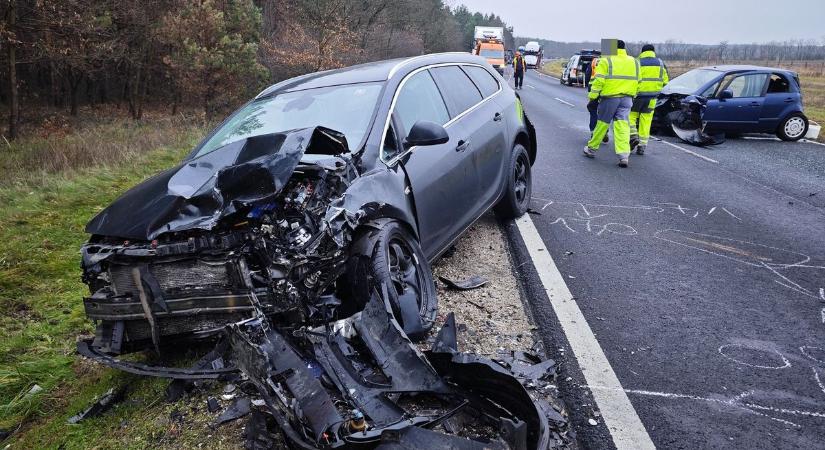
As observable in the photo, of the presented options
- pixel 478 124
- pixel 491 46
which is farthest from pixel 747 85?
pixel 491 46

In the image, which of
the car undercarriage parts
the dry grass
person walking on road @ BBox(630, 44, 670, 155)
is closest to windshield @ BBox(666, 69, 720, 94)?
the car undercarriage parts

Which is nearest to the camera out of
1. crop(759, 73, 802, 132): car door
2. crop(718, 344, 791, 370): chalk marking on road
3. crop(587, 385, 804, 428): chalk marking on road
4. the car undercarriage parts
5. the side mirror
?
crop(587, 385, 804, 428): chalk marking on road

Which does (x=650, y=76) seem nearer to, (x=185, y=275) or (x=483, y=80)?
(x=483, y=80)

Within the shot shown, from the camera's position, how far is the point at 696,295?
4109mm

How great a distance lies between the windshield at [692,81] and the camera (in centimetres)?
1233

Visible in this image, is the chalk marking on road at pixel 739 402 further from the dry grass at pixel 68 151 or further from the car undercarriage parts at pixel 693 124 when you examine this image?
the car undercarriage parts at pixel 693 124

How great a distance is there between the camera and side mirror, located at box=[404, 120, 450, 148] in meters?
3.66

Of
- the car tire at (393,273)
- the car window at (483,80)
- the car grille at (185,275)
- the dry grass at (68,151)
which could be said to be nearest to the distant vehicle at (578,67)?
the dry grass at (68,151)

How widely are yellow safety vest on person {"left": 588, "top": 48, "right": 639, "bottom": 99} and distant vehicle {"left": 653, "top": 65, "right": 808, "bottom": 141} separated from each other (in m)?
3.90

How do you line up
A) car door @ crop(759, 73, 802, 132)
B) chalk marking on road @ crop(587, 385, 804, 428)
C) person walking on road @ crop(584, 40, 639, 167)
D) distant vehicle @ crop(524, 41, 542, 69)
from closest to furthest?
1. chalk marking on road @ crop(587, 385, 804, 428)
2. person walking on road @ crop(584, 40, 639, 167)
3. car door @ crop(759, 73, 802, 132)
4. distant vehicle @ crop(524, 41, 542, 69)

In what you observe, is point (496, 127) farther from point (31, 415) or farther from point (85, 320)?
point (31, 415)

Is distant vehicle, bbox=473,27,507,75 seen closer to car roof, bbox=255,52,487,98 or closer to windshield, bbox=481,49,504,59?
windshield, bbox=481,49,504,59

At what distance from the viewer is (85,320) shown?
4191mm

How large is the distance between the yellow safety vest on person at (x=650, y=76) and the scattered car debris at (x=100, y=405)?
9456mm
